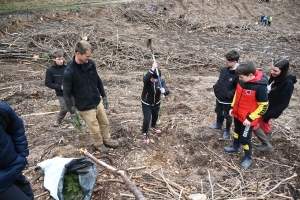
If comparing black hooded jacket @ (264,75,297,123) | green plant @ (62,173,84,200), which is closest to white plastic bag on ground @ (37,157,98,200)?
green plant @ (62,173,84,200)

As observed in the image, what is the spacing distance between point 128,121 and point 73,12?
13.7 m

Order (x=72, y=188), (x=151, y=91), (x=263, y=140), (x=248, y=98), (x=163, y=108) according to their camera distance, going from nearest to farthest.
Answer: (x=72, y=188) < (x=248, y=98) < (x=151, y=91) < (x=263, y=140) < (x=163, y=108)

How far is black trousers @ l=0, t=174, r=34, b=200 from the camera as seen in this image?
7.25 ft

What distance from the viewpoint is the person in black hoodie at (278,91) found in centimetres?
358

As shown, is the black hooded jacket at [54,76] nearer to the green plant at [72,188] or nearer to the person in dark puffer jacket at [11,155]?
the green plant at [72,188]

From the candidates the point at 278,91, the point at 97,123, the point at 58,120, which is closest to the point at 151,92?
the point at 97,123

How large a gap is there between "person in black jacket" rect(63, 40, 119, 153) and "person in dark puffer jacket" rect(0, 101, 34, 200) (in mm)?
1200

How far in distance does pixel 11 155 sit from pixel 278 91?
3.67 m

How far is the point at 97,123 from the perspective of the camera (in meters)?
3.83

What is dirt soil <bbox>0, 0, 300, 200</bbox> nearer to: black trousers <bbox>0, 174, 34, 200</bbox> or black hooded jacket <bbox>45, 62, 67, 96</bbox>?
black trousers <bbox>0, 174, 34, 200</bbox>

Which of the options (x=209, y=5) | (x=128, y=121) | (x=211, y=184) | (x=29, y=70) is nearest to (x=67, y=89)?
(x=128, y=121)

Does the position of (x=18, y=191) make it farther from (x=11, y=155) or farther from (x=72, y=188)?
(x=72, y=188)

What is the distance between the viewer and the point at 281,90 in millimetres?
3680

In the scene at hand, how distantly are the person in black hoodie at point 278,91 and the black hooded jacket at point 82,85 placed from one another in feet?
8.83
